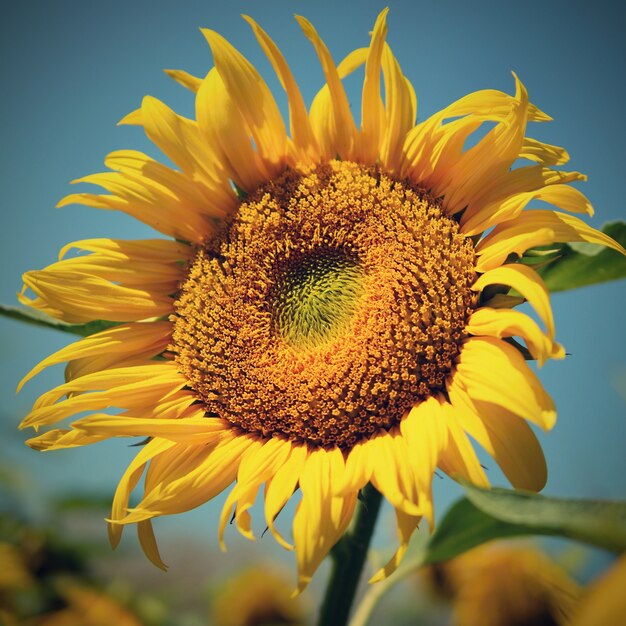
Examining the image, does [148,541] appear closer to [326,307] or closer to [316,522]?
[316,522]

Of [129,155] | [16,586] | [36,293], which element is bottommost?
[16,586]

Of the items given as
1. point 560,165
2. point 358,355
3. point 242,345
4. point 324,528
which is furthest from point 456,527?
point 560,165

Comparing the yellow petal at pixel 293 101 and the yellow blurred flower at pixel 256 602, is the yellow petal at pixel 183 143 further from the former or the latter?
the yellow blurred flower at pixel 256 602

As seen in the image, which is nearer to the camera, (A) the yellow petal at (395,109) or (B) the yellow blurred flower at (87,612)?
(A) the yellow petal at (395,109)

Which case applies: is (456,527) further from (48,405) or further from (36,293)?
(36,293)

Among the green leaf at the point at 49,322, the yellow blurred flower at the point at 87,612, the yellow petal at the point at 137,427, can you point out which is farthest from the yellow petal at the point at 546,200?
the yellow blurred flower at the point at 87,612

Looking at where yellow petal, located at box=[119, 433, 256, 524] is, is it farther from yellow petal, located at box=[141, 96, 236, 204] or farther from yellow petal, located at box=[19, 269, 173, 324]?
yellow petal, located at box=[141, 96, 236, 204]

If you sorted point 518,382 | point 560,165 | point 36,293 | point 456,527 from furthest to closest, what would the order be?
1. point 36,293
2. point 560,165
3. point 456,527
4. point 518,382
